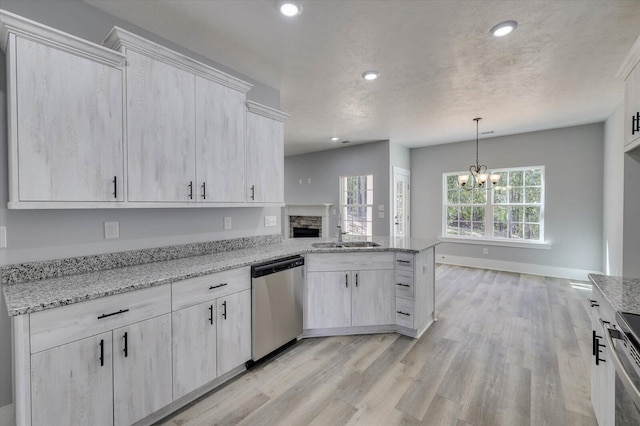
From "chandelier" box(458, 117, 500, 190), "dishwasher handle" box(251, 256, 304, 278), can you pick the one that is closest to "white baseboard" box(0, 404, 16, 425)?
"dishwasher handle" box(251, 256, 304, 278)

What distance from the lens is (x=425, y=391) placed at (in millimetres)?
2133

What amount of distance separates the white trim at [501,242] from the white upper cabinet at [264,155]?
472 cm

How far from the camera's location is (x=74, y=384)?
1471 millimetres

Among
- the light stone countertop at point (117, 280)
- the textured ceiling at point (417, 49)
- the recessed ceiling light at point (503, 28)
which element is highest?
the textured ceiling at point (417, 49)

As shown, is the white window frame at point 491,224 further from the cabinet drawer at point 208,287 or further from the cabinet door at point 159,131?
the cabinet door at point 159,131

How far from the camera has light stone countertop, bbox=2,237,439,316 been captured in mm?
1409

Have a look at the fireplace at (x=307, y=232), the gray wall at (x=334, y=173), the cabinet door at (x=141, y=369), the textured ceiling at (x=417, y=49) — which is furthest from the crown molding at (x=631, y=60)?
the fireplace at (x=307, y=232)

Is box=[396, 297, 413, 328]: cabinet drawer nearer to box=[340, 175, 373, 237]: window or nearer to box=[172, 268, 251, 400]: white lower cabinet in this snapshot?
box=[172, 268, 251, 400]: white lower cabinet

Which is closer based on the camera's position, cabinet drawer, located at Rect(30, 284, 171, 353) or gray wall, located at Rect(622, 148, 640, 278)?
cabinet drawer, located at Rect(30, 284, 171, 353)

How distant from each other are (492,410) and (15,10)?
3.91 metres

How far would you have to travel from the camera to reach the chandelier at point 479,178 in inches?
187

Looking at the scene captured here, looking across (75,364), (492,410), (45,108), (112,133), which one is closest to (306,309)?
(492,410)

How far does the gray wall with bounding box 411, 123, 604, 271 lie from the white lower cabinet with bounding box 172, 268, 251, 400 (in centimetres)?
544

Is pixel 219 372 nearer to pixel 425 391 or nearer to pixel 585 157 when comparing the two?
pixel 425 391
